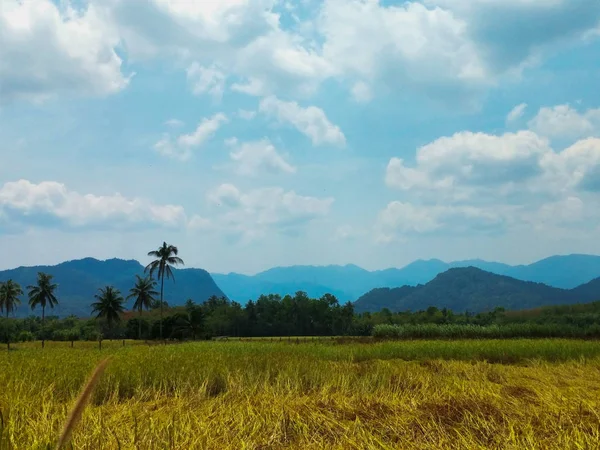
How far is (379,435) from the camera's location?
603 centimetres

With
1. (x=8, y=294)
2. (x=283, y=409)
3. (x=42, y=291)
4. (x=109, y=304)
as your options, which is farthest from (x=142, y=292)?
(x=283, y=409)

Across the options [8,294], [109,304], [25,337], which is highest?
[8,294]

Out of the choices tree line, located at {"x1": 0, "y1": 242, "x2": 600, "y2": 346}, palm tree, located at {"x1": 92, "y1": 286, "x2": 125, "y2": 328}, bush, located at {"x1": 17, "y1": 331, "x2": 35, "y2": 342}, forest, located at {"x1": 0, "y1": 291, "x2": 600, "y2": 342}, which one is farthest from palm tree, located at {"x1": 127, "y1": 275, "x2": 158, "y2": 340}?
bush, located at {"x1": 17, "y1": 331, "x2": 35, "y2": 342}

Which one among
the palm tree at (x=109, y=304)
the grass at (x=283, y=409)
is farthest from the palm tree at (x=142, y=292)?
the grass at (x=283, y=409)

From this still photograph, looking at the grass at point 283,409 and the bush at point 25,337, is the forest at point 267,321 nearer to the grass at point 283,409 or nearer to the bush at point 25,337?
the bush at point 25,337

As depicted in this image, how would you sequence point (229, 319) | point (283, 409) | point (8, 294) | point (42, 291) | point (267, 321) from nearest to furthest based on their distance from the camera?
point (283, 409), point (42, 291), point (8, 294), point (229, 319), point (267, 321)

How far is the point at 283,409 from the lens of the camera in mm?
6980

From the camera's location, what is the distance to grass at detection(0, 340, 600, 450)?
5.38 metres

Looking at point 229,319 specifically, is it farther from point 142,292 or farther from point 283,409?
point 283,409

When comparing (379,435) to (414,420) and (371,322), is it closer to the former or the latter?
(414,420)

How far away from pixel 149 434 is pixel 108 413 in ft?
6.99

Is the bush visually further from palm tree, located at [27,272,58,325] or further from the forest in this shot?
palm tree, located at [27,272,58,325]

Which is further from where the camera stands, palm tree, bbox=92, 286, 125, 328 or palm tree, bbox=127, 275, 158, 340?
palm tree, bbox=127, 275, 158, 340

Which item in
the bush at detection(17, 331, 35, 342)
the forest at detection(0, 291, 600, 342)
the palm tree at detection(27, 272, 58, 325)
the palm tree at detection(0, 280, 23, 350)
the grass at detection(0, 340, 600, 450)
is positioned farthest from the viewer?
the palm tree at detection(0, 280, 23, 350)
